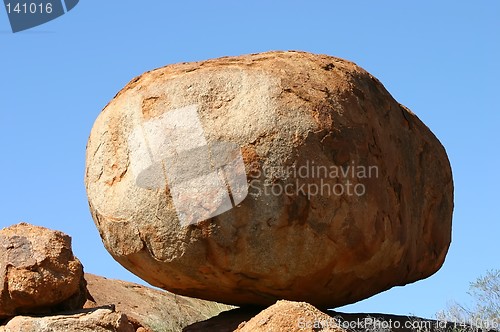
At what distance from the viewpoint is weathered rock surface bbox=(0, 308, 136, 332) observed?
737 cm

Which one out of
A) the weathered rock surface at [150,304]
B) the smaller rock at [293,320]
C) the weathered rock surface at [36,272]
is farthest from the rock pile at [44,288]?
the weathered rock surface at [150,304]

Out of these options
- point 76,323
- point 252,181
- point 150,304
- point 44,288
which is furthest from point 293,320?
point 150,304

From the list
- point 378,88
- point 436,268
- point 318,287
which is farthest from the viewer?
point 436,268

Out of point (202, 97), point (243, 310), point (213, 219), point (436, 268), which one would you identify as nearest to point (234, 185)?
point (213, 219)

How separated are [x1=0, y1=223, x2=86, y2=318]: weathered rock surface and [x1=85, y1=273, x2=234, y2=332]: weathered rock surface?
3.84m

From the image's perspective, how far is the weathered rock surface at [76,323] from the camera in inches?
290

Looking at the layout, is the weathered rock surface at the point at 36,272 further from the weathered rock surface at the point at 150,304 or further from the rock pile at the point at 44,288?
the weathered rock surface at the point at 150,304

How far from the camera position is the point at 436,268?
9336 mm

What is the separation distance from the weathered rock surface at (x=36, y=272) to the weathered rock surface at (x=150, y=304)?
3839 mm

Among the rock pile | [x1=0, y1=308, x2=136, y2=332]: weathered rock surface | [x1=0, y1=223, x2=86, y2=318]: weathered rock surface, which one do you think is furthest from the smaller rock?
[x1=0, y1=223, x2=86, y2=318]: weathered rock surface

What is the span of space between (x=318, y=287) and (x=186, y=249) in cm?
119

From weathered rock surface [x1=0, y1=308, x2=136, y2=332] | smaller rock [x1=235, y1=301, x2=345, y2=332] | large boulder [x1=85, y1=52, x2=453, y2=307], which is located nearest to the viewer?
smaller rock [x1=235, y1=301, x2=345, y2=332]

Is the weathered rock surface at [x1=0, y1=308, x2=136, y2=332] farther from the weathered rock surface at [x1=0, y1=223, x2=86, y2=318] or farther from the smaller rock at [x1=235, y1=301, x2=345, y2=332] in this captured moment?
the smaller rock at [x1=235, y1=301, x2=345, y2=332]

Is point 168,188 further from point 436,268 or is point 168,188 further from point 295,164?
point 436,268
